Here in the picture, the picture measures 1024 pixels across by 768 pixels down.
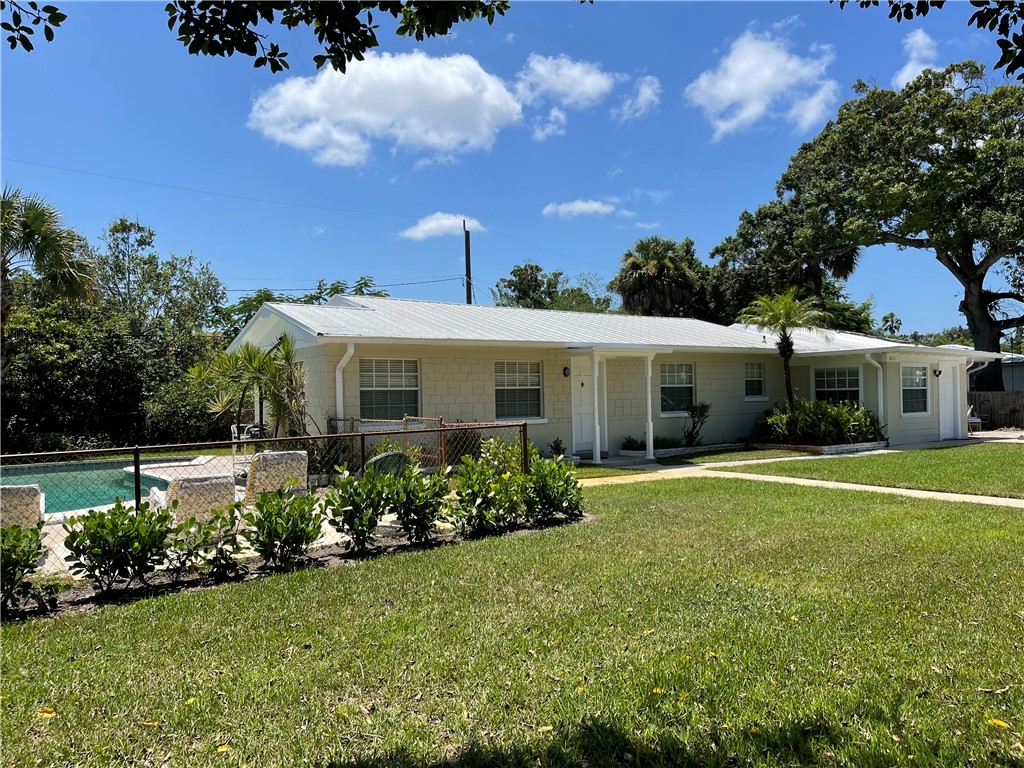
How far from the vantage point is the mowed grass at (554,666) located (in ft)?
9.98

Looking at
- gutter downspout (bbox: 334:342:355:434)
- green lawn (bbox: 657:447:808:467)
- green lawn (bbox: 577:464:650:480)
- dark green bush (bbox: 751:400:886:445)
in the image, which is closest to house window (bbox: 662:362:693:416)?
green lawn (bbox: 657:447:808:467)

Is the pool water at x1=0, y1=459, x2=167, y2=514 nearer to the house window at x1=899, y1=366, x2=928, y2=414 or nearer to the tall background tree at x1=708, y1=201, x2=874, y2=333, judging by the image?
the house window at x1=899, y1=366, x2=928, y2=414

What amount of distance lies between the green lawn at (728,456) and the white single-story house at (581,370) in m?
0.80

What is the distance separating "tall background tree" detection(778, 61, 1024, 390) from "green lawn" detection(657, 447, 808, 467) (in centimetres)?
1461

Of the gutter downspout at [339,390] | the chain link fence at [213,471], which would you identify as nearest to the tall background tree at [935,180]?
the chain link fence at [213,471]

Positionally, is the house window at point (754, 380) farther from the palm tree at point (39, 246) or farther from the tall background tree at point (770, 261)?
the palm tree at point (39, 246)

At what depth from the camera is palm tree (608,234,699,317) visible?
106ft

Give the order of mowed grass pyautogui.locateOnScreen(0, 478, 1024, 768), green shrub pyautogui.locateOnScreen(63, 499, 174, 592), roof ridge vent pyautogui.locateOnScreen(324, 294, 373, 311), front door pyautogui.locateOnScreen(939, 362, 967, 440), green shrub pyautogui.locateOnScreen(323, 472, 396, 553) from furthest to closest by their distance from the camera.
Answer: front door pyautogui.locateOnScreen(939, 362, 967, 440), roof ridge vent pyautogui.locateOnScreen(324, 294, 373, 311), green shrub pyautogui.locateOnScreen(323, 472, 396, 553), green shrub pyautogui.locateOnScreen(63, 499, 174, 592), mowed grass pyautogui.locateOnScreen(0, 478, 1024, 768)

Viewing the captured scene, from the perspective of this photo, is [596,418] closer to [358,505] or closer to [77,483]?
[358,505]

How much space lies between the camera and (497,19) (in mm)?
3977

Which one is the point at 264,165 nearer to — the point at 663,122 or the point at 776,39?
the point at 663,122

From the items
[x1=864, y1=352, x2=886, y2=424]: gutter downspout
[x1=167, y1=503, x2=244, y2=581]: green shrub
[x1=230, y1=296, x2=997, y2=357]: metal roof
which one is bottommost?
[x1=167, y1=503, x2=244, y2=581]: green shrub

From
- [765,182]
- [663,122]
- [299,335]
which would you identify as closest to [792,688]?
[299,335]

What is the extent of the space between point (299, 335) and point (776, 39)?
10.0 m
